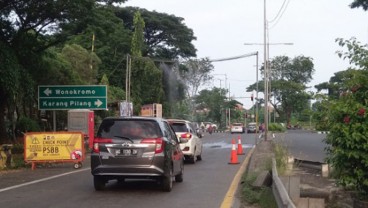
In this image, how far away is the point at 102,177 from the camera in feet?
39.4

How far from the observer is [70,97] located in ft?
78.5

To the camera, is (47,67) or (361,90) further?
(47,67)

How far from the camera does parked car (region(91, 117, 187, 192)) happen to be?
460 inches

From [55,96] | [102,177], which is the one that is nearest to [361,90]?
[102,177]

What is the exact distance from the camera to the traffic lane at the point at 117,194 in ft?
34.0

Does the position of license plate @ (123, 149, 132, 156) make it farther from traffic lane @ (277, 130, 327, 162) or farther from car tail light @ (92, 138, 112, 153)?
traffic lane @ (277, 130, 327, 162)

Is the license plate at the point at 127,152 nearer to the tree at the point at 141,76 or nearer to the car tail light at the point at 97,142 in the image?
the car tail light at the point at 97,142

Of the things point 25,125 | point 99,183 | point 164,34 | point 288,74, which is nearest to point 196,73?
point 164,34

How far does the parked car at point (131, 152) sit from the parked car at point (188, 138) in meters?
7.75

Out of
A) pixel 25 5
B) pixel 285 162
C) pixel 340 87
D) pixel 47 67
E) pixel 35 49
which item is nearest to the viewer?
pixel 340 87

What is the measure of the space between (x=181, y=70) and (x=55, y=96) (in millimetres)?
47525

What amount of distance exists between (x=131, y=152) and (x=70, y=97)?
1292 cm

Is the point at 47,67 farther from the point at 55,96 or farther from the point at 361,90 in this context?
the point at 361,90

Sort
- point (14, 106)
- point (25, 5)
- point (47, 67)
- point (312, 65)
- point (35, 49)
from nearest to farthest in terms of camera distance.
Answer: point (25, 5), point (35, 49), point (47, 67), point (14, 106), point (312, 65)
